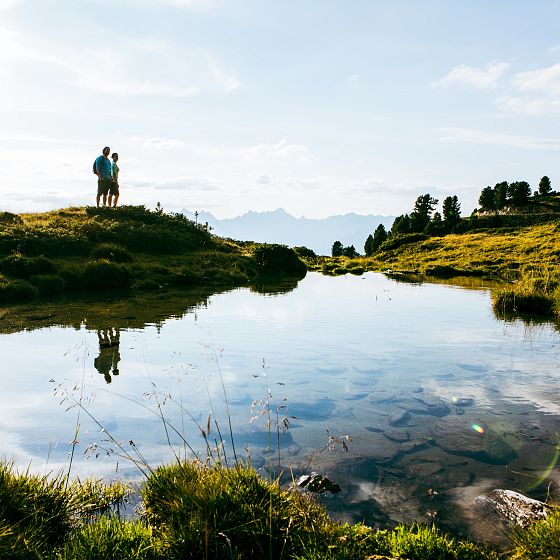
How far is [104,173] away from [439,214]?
106947mm

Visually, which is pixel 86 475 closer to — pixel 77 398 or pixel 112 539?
pixel 112 539

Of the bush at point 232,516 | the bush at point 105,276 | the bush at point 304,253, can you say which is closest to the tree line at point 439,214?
the bush at point 304,253

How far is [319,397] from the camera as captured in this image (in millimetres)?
10305

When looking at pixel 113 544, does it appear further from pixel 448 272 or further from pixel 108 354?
pixel 448 272

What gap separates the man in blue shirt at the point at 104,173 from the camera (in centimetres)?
3344

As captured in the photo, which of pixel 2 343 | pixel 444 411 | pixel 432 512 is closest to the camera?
pixel 432 512

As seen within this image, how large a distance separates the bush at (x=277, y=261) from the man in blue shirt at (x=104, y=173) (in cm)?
1373

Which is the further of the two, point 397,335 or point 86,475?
point 397,335

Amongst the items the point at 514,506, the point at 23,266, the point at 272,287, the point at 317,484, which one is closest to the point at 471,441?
the point at 514,506

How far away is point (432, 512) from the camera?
5922 mm

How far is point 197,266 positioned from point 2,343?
65.0 feet

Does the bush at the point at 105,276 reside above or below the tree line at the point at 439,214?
below

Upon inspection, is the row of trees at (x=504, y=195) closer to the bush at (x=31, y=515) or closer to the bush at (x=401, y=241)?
the bush at (x=401, y=241)

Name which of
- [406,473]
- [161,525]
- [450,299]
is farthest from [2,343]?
[450,299]
